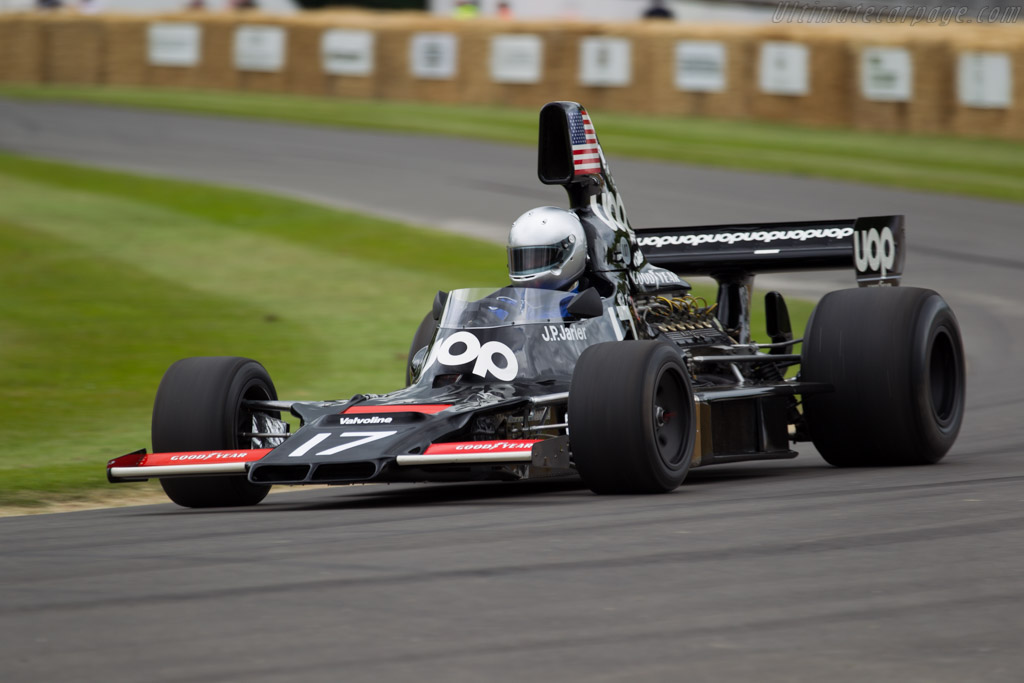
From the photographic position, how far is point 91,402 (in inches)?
535

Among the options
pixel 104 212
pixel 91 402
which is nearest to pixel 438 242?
pixel 104 212

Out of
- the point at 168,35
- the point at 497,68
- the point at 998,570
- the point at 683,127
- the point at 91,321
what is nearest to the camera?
the point at 998,570

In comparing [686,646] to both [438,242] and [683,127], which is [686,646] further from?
[683,127]

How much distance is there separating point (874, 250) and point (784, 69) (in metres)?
25.1

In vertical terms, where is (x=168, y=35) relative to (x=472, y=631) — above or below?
above

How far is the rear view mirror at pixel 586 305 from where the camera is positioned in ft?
31.2

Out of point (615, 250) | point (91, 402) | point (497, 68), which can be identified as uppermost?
point (497, 68)

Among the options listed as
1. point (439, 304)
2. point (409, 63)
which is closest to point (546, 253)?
point (439, 304)

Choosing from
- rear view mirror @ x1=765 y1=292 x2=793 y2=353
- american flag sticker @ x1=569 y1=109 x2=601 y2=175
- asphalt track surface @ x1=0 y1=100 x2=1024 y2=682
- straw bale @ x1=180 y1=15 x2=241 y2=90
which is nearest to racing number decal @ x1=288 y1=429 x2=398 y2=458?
asphalt track surface @ x1=0 y1=100 x2=1024 y2=682

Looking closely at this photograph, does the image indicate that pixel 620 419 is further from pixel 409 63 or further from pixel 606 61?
pixel 409 63

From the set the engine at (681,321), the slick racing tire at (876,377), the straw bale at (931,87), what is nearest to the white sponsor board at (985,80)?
the straw bale at (931,87)

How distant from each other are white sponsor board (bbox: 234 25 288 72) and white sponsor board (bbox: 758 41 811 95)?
1265 cm

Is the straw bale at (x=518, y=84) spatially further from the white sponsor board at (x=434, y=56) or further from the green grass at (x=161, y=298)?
the green grass at (x=161, y=298)

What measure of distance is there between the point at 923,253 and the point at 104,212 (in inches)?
475
